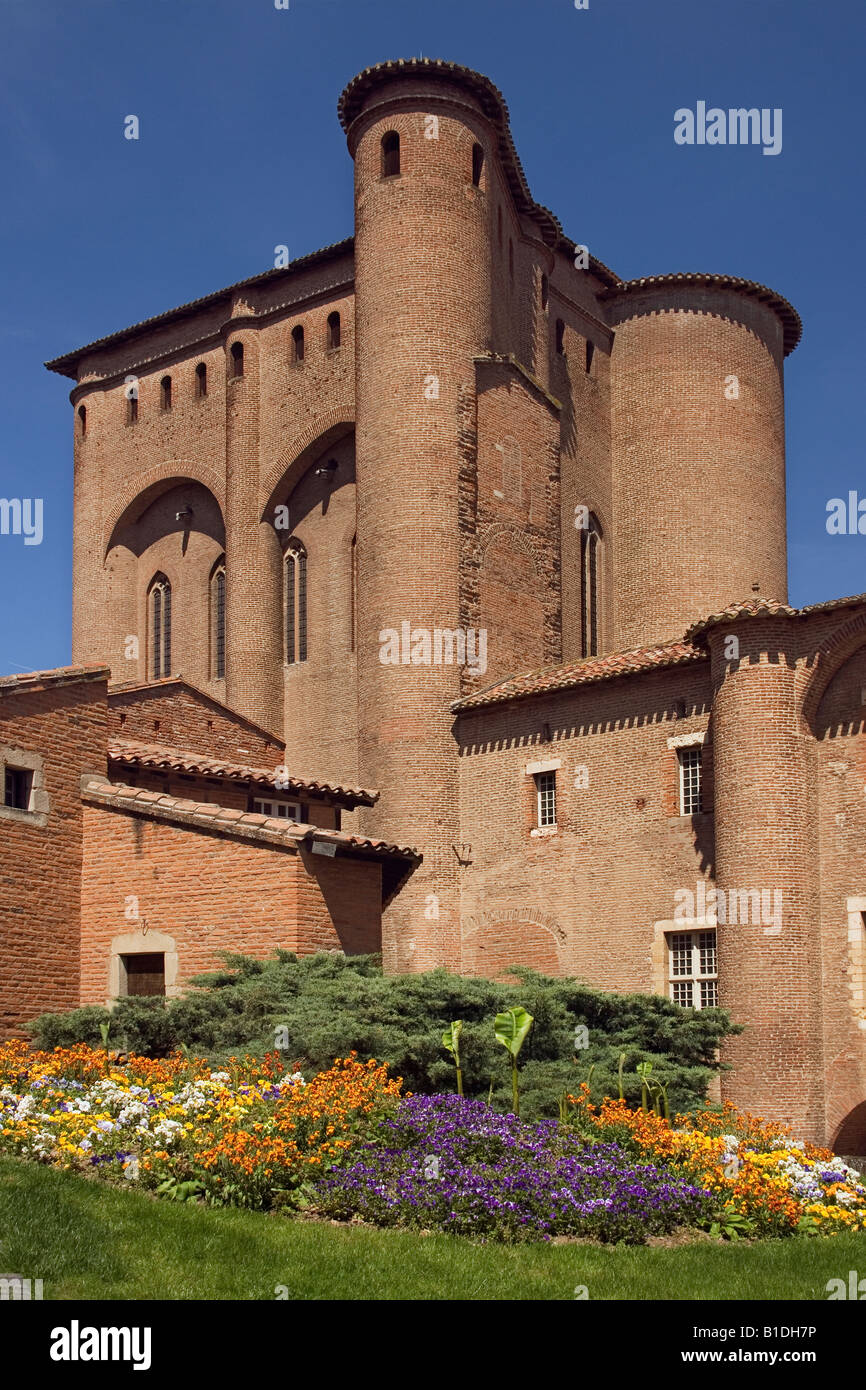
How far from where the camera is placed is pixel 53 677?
→ 21141 millimetres

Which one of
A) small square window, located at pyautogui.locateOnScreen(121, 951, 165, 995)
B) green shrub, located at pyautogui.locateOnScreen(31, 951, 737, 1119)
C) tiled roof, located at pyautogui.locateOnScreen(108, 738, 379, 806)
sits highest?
tiled roof, located at pyautogui.locateOnScreen(108, 738, 379, 806)

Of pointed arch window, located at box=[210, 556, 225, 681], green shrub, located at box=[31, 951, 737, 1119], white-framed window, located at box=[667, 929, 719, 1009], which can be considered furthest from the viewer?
pointed arch window, located at box=[210, 556, 225, 681]

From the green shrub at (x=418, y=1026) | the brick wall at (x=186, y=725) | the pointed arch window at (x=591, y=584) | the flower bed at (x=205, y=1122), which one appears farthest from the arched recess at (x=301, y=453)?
the flower bed at (x=205, y=1122)

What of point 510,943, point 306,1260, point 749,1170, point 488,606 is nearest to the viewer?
point 306,1260

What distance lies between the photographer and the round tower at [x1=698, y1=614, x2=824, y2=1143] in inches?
844

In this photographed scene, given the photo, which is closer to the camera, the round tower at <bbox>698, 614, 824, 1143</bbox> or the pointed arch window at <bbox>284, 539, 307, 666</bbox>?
the round tower at <bbox>698, 614, 824, 1143</bbox>

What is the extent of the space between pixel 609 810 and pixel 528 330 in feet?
42.5

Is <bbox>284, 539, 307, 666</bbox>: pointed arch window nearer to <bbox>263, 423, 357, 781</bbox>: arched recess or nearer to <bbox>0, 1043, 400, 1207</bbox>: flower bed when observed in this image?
<bbox>263, 423, 357, 781</bbox>: arched recess

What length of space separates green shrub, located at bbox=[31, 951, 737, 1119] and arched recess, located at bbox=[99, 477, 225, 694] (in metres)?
18.3

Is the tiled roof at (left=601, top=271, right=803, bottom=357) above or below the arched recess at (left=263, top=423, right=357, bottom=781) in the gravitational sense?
above

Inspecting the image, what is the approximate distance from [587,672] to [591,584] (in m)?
10.3

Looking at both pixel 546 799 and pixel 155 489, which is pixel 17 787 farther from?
pixel 155 489

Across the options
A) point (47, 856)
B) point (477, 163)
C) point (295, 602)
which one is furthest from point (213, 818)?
point (477, 163)

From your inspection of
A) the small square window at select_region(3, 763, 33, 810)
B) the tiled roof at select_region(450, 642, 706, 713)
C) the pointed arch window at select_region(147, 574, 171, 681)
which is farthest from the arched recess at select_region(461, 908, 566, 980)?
the pointed arch window at select_region(147, 574, 171, 681)
